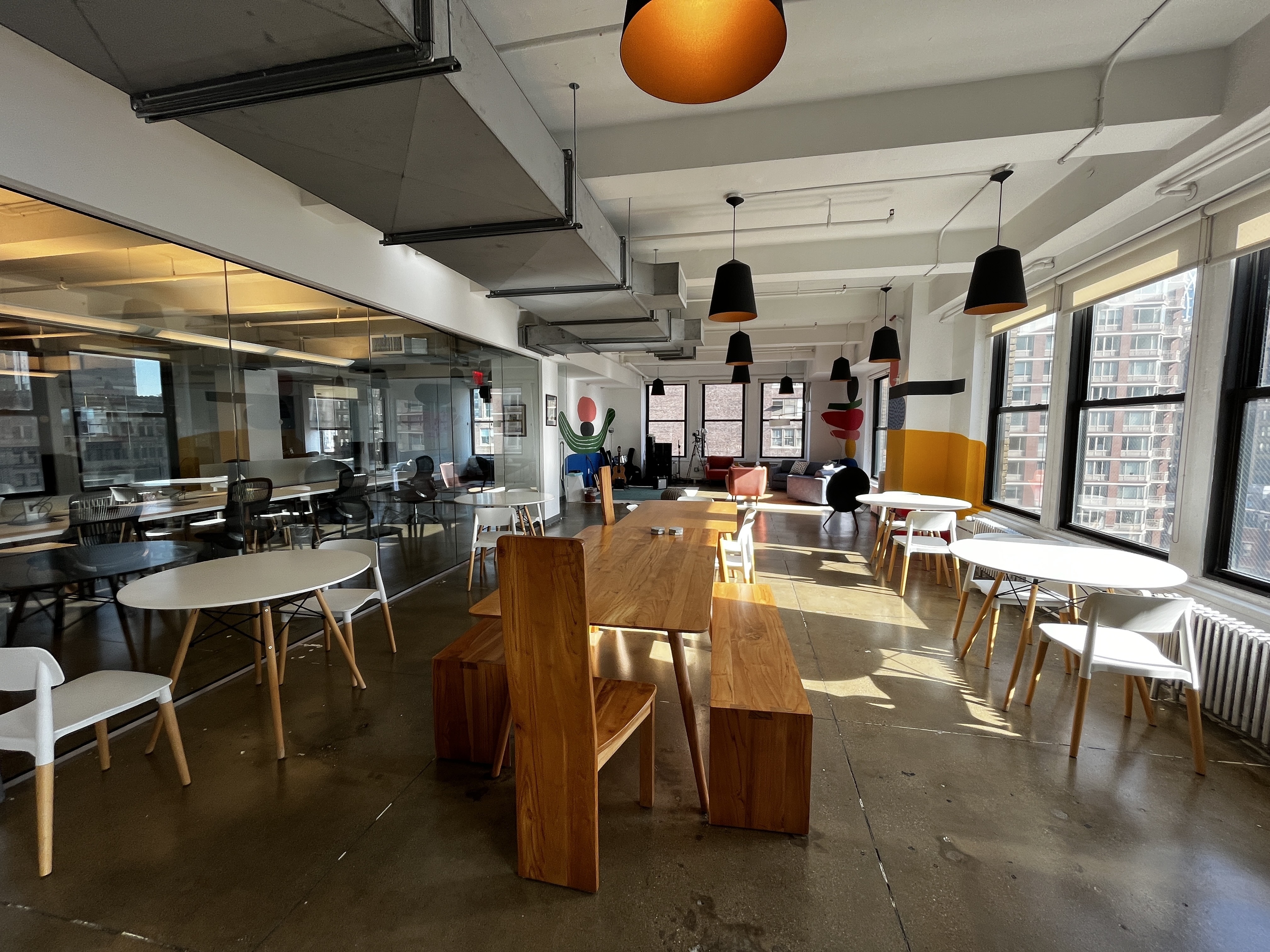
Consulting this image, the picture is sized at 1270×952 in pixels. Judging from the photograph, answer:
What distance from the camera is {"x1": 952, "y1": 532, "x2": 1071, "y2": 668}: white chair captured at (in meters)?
3.12

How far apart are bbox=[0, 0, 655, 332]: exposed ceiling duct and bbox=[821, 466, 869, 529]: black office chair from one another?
577 cm

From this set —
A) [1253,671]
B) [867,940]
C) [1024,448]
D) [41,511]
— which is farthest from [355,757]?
[1024,448]

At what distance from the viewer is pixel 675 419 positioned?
1469cm

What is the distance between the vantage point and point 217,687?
2.89m

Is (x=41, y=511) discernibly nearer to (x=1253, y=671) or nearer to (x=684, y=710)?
(x=684, y=710)

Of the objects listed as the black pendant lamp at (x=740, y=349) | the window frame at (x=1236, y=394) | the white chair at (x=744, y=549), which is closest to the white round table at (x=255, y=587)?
the white chair at (x=744, y=549)

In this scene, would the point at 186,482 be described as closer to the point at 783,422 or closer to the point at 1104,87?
the point at 1104,87

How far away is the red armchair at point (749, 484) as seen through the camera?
32.1 ft

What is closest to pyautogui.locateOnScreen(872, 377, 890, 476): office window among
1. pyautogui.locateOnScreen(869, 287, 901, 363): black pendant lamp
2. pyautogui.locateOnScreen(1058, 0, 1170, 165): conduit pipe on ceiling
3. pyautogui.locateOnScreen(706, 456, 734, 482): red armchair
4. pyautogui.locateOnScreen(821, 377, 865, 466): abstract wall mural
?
pyautogui.locateOnScreen(821, 377, 865, 466): abstract wall mural

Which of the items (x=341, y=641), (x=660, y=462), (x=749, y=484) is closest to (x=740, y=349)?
(x=341, y=641)

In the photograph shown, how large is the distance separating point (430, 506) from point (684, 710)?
3.83m

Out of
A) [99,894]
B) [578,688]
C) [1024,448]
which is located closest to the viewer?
[578,688]

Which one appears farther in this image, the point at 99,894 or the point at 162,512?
the point at 162,512

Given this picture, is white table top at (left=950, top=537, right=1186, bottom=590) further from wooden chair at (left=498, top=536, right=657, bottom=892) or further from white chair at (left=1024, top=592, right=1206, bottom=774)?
wooden chair at (left=498, top=536, right=657, bottom=892)
